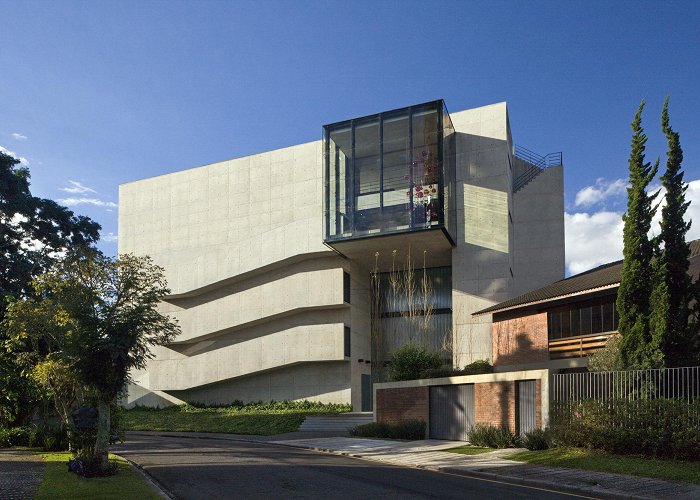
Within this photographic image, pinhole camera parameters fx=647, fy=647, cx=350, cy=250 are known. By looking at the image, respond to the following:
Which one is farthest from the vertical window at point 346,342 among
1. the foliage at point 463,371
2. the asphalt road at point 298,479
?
the asphalt road at point 298,479

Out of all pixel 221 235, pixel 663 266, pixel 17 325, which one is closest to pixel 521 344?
pixel 663 266

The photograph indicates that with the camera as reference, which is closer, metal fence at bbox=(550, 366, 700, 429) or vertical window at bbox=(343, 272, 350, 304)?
metal fence at bbox=(550, 366, 700, 429)

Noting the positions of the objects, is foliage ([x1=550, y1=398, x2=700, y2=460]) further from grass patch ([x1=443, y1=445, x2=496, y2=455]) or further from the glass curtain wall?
the glass curtain wall

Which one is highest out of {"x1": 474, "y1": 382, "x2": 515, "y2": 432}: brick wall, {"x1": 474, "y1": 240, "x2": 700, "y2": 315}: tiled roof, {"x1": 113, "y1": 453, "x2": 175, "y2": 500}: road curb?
{"x1": 474, "y1": 240, "x2": 700, "y2": 315}: tiled roof

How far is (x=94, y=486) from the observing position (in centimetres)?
1359

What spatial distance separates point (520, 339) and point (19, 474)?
74.9 feet

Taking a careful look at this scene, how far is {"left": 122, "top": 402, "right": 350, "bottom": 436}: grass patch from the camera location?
36.2 meters

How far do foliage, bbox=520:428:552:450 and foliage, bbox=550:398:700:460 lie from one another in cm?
36

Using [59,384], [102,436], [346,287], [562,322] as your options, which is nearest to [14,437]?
[59,384]

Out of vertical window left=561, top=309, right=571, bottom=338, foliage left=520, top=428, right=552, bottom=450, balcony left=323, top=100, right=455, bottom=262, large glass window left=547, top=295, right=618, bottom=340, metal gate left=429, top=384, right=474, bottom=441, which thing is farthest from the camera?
balcony left=323, top=100, right=455, bottom=262

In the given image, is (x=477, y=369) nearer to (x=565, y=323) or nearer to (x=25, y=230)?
(x=565, y=323)

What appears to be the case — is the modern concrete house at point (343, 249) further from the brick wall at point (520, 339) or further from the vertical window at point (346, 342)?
the brick wall at point (520, 339)

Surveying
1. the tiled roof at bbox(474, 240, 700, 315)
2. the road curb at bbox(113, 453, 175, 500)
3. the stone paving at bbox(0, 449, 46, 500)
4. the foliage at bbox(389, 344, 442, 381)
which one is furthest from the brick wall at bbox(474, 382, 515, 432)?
the stone paving at bbox(0, 449, 46, 500)

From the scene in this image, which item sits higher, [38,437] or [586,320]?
[586,320]
